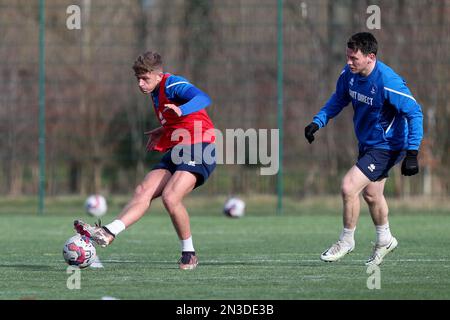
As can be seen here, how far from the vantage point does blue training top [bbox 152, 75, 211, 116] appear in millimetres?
8453

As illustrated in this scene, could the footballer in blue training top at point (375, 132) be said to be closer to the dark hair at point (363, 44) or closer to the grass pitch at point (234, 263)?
the dark hair at point (363, 44)

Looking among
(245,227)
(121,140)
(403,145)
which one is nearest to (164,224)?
(245,227)

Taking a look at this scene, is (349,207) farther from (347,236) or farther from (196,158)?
(196,158)

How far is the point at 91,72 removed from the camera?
58.3 feet

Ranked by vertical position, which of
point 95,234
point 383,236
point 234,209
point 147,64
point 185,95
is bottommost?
point 234,209

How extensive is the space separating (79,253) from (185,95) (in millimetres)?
1560

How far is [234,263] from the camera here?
357 inches

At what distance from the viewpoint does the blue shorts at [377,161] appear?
28.6 ft

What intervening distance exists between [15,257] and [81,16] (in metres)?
8.52

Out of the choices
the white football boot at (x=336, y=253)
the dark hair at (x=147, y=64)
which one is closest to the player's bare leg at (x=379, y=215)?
the white football boot at (x=336, y=253)

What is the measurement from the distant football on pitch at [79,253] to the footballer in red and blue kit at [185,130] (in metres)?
1.05

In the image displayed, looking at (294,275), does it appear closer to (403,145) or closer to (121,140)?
(403,145)

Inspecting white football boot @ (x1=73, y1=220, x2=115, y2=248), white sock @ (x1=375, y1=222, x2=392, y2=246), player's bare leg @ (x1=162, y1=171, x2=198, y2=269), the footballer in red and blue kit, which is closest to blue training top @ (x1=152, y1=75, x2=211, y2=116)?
the footballer in red and blue kit

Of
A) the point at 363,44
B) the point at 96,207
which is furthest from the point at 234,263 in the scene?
the point at 96,207
